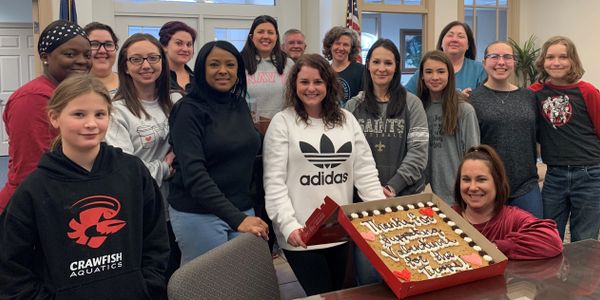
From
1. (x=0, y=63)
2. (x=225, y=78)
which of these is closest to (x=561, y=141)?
(x=225, y=78)

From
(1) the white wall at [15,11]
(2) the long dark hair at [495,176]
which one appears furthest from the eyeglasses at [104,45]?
(1) the white wall at [15,11]

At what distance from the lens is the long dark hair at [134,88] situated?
2.10 metres

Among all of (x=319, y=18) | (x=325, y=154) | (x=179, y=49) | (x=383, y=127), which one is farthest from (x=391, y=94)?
(x=319, y=18)

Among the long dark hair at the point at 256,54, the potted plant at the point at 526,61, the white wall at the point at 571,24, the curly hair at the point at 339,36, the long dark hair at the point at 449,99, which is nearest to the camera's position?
the long dark hair at the point at 449,99

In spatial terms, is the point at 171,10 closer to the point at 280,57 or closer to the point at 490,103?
the point at 280,57

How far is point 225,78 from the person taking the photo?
6.57 feet

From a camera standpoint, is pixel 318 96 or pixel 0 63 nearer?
pixel 318 96

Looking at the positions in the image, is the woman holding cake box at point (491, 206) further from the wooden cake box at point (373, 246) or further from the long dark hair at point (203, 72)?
the long dark hair at point (203, 72)

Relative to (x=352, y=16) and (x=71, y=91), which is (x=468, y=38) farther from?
(x=352, y=16)

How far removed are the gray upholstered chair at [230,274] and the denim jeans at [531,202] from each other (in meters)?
1.49

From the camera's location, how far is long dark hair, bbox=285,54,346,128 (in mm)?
2129

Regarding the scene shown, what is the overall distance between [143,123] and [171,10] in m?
4.35

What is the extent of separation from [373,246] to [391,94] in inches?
44.0

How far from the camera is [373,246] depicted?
1.42 metres
